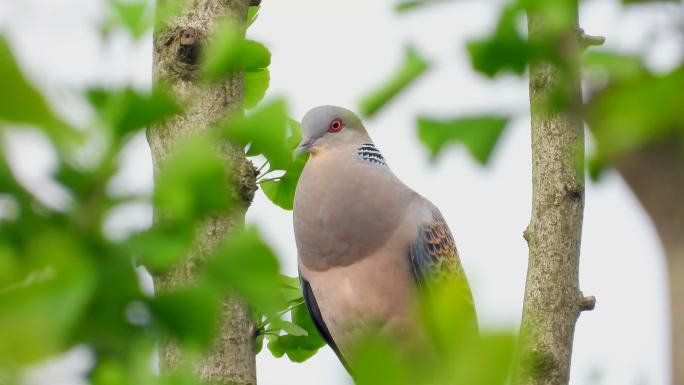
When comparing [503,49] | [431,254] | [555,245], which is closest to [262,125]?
[503,49]

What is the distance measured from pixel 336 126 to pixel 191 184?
13.0 feet

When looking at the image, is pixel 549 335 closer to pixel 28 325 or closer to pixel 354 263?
pixel 354 263

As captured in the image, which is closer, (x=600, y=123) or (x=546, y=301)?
(x=600, y=123)

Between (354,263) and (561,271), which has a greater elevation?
(354,263)

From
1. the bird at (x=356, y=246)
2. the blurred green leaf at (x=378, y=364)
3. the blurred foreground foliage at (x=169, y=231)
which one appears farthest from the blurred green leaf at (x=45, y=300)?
the bird at (x=356, y=246)

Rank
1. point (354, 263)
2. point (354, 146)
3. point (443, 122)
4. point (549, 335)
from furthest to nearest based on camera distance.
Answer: point (354, 146) → point (354, 263) → point (549, 335) → point (443, 122)

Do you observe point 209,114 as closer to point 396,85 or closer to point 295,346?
point 295,346

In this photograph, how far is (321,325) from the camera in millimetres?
4359

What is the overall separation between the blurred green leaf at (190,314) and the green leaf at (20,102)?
0.13m

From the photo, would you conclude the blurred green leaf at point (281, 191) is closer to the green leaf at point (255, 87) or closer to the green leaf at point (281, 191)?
the green leaf at point (281, 191)

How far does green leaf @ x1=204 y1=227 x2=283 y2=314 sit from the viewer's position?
530 millimetres

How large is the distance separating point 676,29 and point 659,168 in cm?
6

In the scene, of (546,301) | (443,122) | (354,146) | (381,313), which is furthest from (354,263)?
(443,122)

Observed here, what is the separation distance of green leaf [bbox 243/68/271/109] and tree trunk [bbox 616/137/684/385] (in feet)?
7.47
